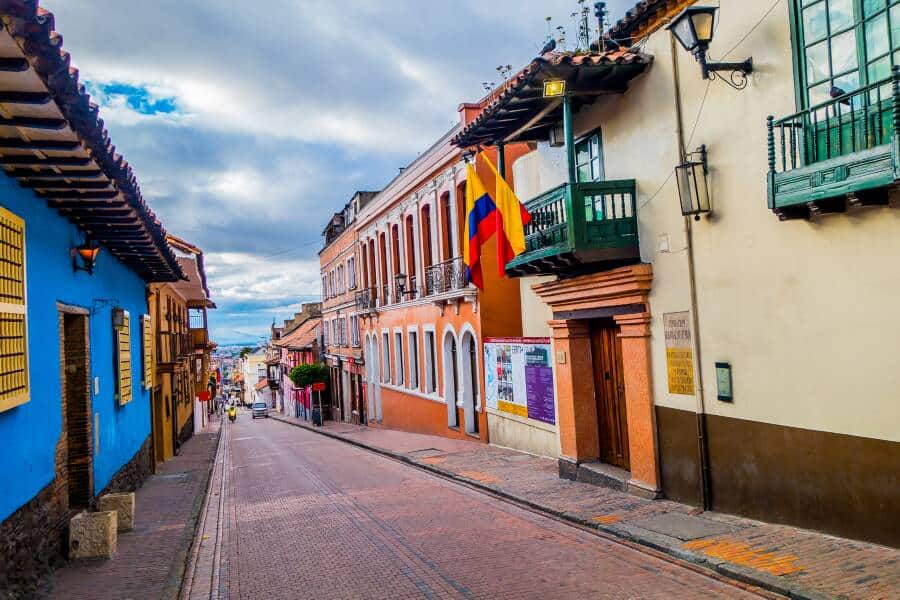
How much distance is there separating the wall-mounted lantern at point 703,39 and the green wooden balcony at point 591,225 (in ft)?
7.79

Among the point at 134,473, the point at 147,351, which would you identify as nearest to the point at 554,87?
the point at 134,473

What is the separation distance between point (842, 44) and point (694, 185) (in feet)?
7.63

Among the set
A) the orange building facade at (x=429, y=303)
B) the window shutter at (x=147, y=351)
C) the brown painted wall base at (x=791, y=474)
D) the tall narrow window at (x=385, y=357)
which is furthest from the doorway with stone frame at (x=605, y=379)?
the tall narrow window at (x=385, y=357)

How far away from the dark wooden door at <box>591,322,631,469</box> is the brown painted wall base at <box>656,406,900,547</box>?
165cm

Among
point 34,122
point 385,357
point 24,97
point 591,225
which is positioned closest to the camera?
point 24,97

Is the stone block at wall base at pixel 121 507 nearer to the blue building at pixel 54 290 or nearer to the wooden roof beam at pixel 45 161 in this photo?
the blue building at pixel 54 290

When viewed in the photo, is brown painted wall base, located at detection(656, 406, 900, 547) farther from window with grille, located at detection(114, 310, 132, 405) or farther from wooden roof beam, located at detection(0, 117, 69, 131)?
A: window with grille, located at detection(114, 310, 132, 405)

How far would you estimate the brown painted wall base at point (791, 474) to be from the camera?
6.68 meters

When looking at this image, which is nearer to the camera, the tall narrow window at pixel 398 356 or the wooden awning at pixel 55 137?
the wooden awning at pixel 55 137

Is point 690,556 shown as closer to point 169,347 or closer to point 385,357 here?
point 169,347

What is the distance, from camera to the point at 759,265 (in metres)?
8.00

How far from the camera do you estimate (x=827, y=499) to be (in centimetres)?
723

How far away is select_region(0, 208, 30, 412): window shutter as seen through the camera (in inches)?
264

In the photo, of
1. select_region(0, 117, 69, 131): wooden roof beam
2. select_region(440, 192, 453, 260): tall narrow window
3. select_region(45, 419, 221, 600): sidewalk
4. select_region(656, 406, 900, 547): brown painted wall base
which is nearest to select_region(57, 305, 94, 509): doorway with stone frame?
select_region(45, 419, 221, 600): sidewalk
